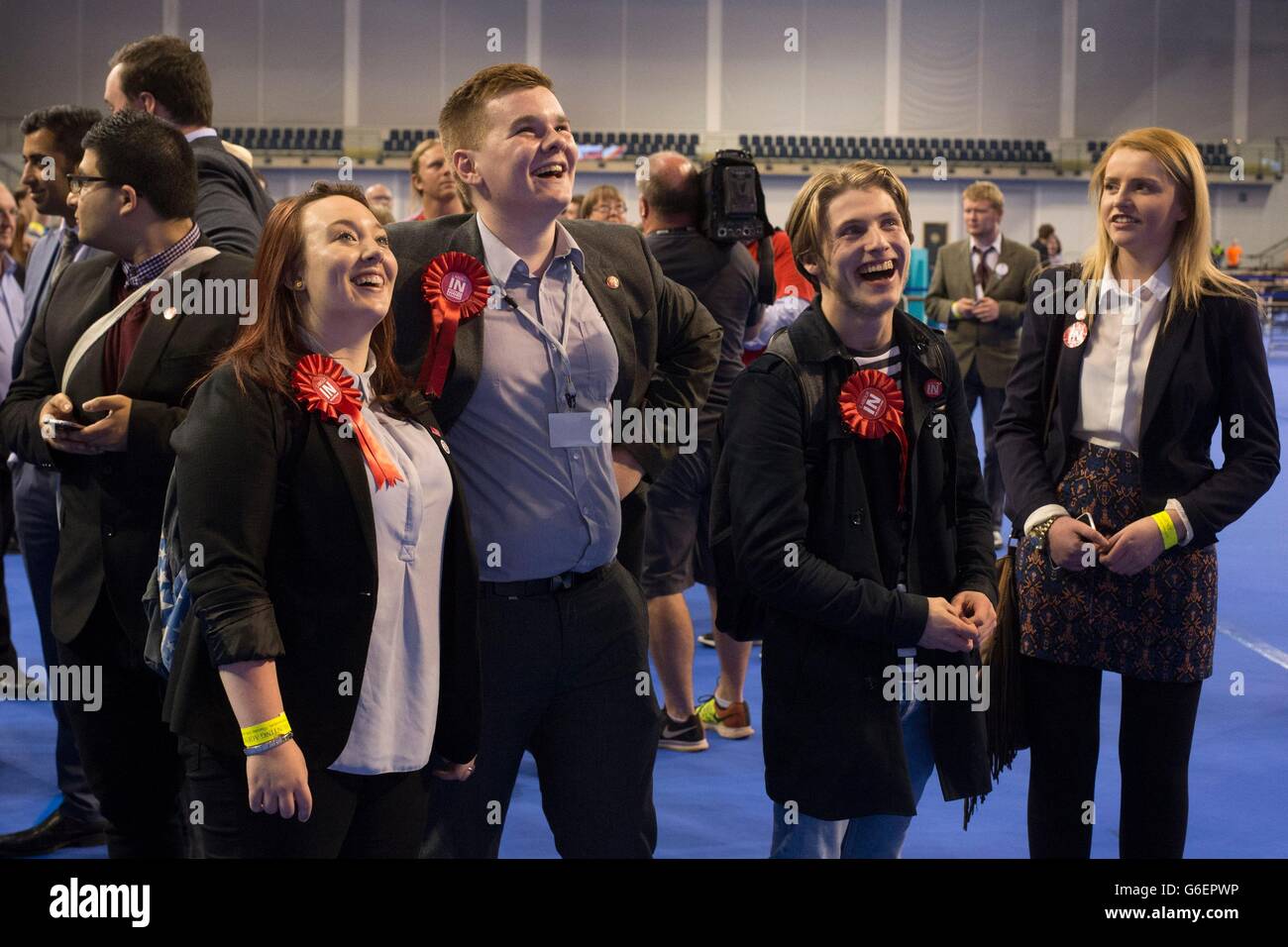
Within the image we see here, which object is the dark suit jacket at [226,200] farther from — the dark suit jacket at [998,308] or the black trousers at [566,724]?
the dark suit jacket at [998,308]

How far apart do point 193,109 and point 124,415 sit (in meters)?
1.17

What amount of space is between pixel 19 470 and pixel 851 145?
20.8 meters

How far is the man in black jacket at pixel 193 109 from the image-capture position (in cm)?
305

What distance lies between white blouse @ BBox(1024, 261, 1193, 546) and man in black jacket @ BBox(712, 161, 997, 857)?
400 millimetres

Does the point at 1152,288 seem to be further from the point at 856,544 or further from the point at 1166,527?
the point at 856,544

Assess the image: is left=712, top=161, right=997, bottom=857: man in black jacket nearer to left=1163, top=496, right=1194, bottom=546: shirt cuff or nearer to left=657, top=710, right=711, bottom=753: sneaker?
left=1163, top=496, right=1194, bottom=546: shirt cuff

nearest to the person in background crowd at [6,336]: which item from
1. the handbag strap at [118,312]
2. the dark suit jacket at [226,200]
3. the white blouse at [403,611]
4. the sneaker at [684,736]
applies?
the dark suit jacket at [226,200]

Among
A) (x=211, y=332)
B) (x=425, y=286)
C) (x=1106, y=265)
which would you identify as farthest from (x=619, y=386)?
(x=1106, y=265)

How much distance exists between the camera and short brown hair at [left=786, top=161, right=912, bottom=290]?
7.45 ft

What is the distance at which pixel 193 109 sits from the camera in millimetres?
3287

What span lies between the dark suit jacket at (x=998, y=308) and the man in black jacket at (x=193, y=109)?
14.1 ft

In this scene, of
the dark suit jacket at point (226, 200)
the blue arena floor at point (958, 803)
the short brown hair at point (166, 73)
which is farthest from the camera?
the blue arena floor at point (958, 803)

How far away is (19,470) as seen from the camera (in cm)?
319
